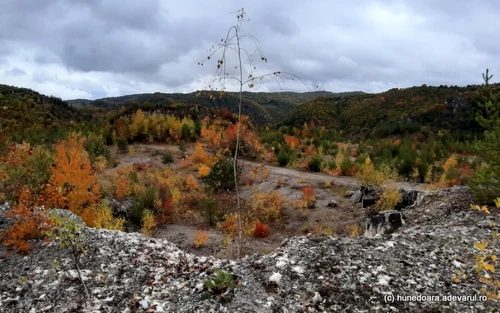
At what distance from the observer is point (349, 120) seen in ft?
222

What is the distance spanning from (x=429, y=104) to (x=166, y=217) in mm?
55557

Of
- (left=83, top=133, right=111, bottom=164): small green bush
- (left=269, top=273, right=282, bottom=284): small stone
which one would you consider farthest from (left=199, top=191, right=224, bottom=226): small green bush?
(left=83, top=133, right=111, bottom=164): small green bush

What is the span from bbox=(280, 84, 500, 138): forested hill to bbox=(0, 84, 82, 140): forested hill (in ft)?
138

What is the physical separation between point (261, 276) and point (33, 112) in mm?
53986

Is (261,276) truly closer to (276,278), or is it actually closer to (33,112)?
(276,278)

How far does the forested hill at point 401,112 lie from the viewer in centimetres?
4709

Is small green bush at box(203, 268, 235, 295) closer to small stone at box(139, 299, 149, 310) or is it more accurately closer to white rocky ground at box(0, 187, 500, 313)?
white rocky ground at box(0, 187, 500, 313)

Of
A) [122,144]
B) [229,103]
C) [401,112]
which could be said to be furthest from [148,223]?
[401,112]

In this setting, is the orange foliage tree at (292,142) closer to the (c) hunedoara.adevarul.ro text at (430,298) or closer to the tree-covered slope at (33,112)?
the (c) hunedoara.adevarul.ro text at (430,298)

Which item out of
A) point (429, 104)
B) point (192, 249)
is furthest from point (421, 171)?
point (429, 104)

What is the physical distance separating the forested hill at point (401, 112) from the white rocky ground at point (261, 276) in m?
35.6

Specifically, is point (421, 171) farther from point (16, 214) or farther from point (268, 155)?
point (16, 214)

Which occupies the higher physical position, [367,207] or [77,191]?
[77,191]

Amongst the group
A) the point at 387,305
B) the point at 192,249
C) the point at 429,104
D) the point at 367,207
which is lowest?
the point at 192,249
